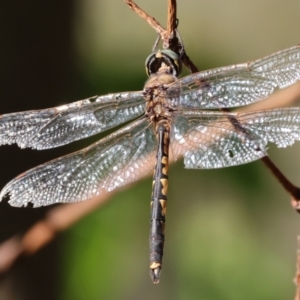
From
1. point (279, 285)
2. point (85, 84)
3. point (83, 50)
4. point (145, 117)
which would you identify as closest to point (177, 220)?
point (279, 285)

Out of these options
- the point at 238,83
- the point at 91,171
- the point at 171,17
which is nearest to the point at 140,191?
the point at 91,171

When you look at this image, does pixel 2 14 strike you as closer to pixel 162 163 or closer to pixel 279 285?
pixel 162 163

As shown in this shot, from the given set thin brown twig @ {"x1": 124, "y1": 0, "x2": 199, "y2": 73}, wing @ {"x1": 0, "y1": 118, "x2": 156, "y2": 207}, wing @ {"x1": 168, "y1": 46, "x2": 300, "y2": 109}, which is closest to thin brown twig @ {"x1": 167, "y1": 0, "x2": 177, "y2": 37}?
thin brown twig @ {"x1": 124, "y1": 0, "x2": 199, "y2": 73}

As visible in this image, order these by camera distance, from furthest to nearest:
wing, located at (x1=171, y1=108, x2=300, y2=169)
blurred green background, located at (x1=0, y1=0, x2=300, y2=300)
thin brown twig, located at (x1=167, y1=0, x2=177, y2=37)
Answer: blurred green background, located at (x1=0, y1=0, x2=300, y2=300)
wing, located at (x1=171, y1=108, x2=300, y2=169)
thin brown twig, located at (x1=167, y1=0, x2=177, y2=37)

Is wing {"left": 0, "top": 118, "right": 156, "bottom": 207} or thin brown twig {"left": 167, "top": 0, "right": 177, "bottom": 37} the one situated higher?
thin brown twig {"left": 167, "top": 0, "right": 177, "bottom": 37}

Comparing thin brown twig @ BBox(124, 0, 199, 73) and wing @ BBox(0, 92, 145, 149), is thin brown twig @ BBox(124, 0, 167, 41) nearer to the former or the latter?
thin brown twig @ BBox(124, 0, 199, 73)

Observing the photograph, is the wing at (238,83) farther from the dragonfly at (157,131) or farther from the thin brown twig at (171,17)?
the thin brown twig at (171,17)

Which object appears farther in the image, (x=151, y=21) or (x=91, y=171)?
(x=91, y=171)

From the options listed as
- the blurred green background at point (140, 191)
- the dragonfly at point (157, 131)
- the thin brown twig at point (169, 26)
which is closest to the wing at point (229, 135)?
the dragonfly at point (157, 131)

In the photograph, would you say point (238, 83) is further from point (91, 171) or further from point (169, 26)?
point (91, 171)
